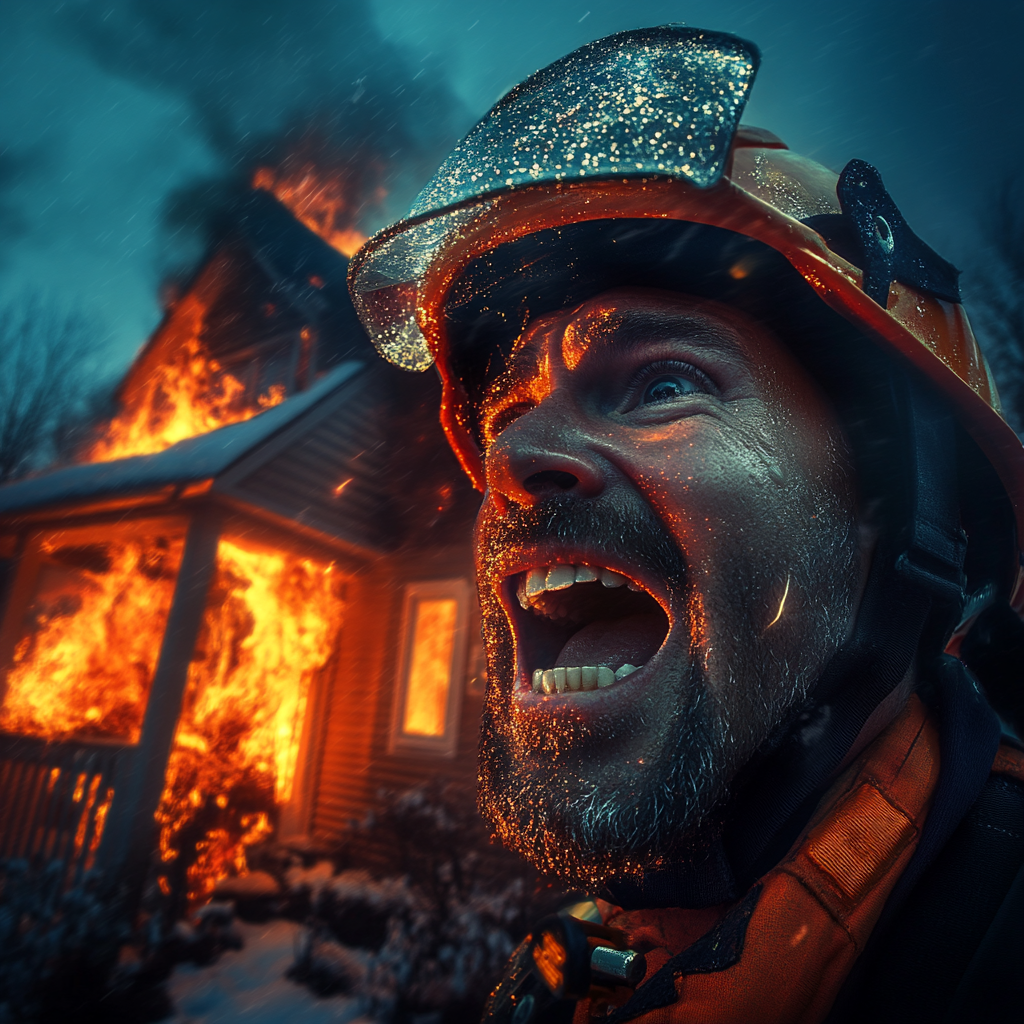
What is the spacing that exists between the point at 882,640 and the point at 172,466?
702cm

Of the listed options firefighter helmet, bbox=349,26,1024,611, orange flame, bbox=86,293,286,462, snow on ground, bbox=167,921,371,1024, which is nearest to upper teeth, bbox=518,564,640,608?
firefighter helmet, bbox=349,26,1024,611

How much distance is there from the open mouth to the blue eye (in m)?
0.46

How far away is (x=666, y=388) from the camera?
1.56m

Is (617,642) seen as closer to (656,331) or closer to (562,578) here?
(562,578)

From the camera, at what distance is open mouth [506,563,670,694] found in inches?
57.5

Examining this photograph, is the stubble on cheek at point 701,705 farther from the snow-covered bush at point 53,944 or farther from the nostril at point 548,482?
the snow-covered bush at point 53,944

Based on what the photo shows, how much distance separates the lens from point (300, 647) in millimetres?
7922

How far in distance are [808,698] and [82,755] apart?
6.58 metres

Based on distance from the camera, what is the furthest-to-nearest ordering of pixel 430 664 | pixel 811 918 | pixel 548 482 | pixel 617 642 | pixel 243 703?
pixel 430 664 < pixel 243 703 < pixel 617 642 < pixel 548 482 < pixel 811 918

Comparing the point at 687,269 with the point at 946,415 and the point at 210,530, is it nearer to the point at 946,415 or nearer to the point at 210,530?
the point at 946,415

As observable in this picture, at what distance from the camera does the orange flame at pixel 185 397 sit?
34.4 ft

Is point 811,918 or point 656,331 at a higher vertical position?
point 656,331

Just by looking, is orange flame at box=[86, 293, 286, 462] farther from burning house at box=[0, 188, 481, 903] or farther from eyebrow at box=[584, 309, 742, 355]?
eyebrow at box=[584, 309, 742, 355]

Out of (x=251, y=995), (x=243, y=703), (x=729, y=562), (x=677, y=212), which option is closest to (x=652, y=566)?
(x=729, y=562)
